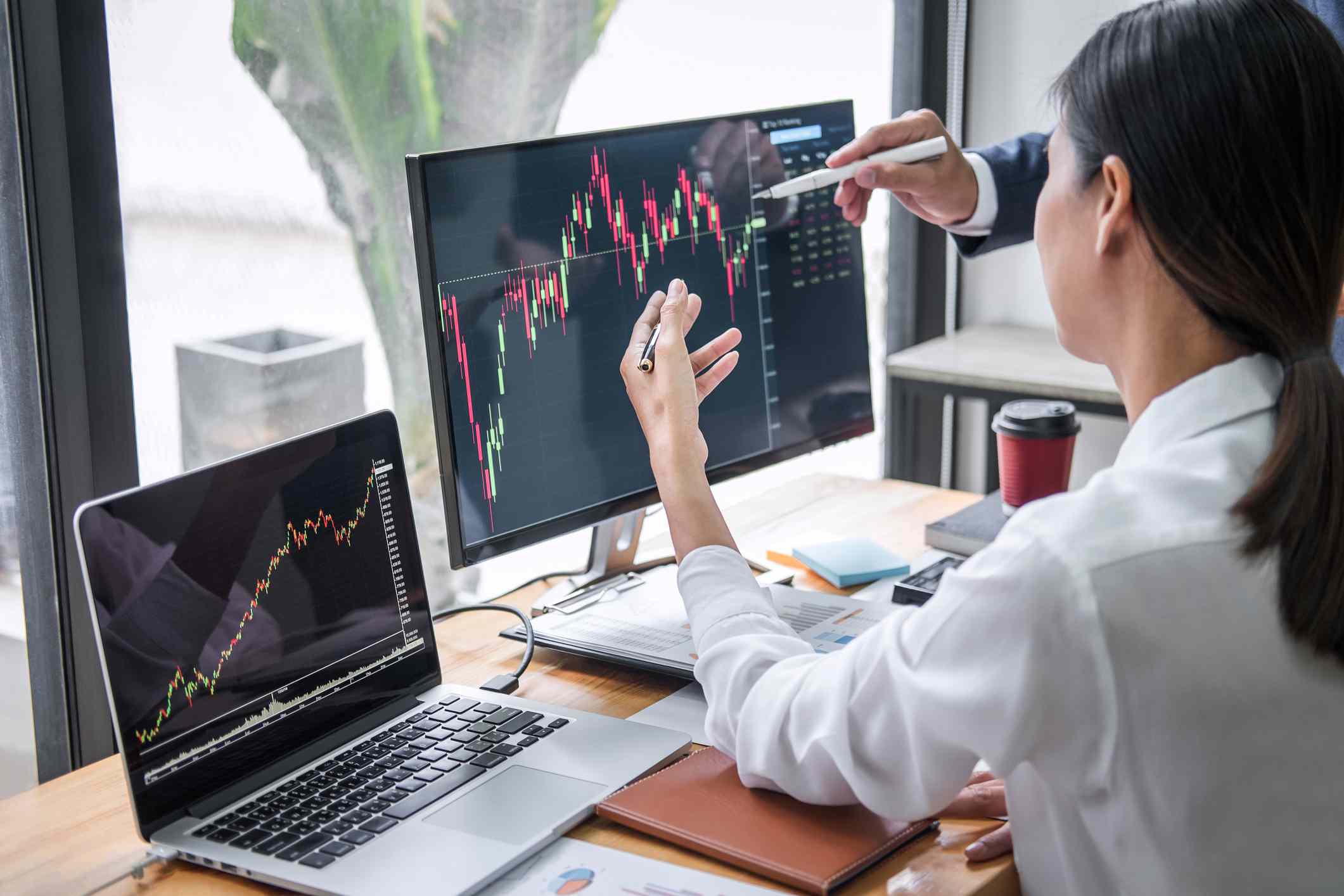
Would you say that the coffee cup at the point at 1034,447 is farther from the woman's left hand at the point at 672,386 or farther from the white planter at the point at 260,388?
the white planter at the point at 260,388

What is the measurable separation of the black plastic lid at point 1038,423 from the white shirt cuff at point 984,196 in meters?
0.23

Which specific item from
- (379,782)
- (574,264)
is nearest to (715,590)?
(379,782)

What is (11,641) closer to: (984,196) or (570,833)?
(570,833)

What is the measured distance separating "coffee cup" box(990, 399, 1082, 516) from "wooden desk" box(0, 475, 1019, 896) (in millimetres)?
294

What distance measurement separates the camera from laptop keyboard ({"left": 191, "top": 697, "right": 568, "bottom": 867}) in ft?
2.94

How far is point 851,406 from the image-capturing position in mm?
1539

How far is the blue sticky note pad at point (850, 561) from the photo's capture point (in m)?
1.44

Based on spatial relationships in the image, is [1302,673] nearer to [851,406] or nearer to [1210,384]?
[1210,384]

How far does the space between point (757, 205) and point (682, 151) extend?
0.41 ft

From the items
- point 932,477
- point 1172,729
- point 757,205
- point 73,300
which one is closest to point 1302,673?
point 1172,729

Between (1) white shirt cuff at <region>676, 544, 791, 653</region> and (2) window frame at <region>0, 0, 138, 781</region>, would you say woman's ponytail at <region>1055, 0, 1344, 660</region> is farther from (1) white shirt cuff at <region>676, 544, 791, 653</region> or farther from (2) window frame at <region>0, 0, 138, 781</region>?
(2) window frame at <region>0, 0, 138, 781</region>

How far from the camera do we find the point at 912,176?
1375 mm

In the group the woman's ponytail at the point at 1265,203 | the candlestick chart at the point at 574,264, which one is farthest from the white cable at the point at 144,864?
the woman's ponytail at the point at 1265,203

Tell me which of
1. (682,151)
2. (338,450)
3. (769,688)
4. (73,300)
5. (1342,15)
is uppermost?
(1342,15)
